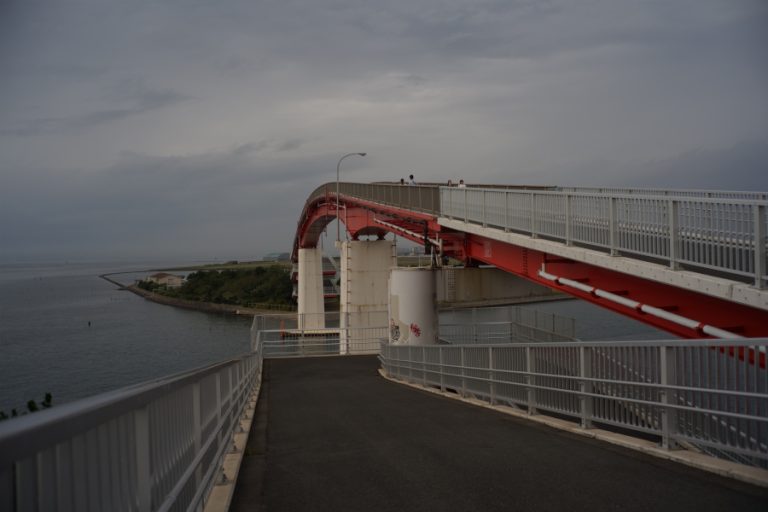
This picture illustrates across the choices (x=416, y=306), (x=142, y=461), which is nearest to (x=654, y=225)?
(x=142, y=461)

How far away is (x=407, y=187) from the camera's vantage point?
25.2 metres

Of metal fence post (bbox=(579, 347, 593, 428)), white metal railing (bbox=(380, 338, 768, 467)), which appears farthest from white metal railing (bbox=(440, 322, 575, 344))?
metal fence post (bbox=(579, 347, 593, 428))

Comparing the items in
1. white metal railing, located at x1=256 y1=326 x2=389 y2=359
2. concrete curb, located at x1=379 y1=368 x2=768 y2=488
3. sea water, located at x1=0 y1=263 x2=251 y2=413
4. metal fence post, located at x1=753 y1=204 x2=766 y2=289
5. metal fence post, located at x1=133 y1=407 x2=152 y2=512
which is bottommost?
sea water, located at x1=0 y1=263 x2=251 y2=413

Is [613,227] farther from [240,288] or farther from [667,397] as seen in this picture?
[240,288]

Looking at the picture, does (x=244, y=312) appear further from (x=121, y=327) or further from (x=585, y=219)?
(x=585, y=219)

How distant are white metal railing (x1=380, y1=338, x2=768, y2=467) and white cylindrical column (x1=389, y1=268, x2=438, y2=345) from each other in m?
12.5

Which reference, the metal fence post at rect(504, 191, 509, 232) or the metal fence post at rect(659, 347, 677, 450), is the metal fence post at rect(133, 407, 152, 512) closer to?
the metal fence post at rect(659, 347, 677, 450)

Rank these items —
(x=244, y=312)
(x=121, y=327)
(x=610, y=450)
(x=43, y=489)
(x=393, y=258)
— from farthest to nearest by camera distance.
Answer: (x=244, y=312) → (x=121, y=327) → (x=393, y=258) → (x=610, y=450) → (x=43, y=489)

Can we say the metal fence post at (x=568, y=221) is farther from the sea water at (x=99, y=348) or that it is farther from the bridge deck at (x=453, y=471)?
the sea water at (x=99, y=348)

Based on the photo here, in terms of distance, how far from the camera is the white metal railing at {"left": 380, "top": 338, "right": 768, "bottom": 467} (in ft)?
21.0

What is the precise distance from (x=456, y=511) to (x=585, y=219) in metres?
8.44

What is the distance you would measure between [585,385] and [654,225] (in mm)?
3160

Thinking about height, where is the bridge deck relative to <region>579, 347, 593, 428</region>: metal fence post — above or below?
below

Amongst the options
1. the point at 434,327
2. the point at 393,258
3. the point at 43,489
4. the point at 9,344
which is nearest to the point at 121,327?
the point at 9,344
